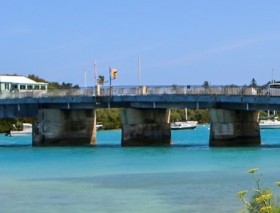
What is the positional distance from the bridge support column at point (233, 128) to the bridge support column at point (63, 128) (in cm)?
1870

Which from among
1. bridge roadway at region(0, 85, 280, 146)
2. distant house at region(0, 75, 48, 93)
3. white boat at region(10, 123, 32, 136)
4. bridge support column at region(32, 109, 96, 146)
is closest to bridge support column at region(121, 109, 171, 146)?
bridge roadway at region(0, 85, 280, 146)

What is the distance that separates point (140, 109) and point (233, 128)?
42.1ft

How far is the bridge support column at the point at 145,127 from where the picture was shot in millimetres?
92875

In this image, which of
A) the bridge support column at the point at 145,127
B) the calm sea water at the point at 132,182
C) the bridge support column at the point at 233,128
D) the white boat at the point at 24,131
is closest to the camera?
the calm sea water at the point at 132,182

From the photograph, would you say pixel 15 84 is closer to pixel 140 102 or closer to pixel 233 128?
pixel 140 102

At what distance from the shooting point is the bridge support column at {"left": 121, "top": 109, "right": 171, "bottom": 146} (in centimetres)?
9288

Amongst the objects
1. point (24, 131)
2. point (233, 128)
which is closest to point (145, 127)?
point (233, 128)

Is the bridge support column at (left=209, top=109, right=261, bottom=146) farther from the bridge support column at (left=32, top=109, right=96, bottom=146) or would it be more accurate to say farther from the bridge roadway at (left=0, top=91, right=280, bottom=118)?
the bridge support column at (left=32, top=109, right=96, bottom=146)

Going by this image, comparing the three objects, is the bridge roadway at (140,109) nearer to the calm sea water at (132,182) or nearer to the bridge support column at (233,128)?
the bridge support column at (233,128)

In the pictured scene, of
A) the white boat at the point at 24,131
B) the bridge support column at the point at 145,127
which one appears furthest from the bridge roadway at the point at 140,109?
the white boat at the point at 24,131

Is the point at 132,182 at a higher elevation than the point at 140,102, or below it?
below

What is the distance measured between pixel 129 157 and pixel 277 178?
1138 inches

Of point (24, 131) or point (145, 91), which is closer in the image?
point (145, 91)

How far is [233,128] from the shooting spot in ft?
280
